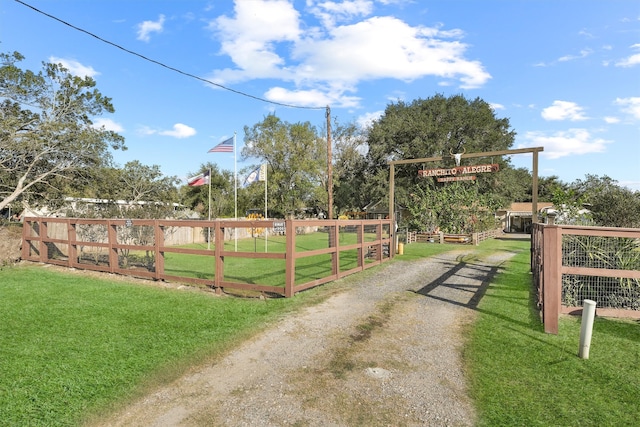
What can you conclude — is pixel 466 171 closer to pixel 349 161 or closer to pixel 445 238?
pixel 445 238

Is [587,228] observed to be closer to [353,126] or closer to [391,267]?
[391,267]

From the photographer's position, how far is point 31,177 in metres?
17.8

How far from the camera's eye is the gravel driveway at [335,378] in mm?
2924

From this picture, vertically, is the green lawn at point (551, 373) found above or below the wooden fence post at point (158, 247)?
below

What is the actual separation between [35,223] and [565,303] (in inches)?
597

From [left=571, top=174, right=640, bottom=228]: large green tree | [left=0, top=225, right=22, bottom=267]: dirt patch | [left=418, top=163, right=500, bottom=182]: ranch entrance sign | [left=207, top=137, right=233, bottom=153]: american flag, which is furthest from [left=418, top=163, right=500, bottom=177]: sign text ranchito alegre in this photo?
[left=0, top=225, right=22, bottom=267]: dirt patch

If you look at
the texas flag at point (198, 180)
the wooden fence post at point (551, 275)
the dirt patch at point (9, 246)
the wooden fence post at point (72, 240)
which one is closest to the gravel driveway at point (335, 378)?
the wooden fence post at point (551, 275)

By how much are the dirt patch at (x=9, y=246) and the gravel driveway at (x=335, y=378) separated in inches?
447

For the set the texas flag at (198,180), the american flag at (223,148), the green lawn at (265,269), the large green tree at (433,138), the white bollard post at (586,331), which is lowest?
the green lawn at (265,269)

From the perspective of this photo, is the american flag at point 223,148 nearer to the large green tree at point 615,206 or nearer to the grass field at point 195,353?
the grass field at point 195,353

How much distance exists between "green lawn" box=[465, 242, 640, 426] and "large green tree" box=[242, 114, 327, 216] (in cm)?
3198

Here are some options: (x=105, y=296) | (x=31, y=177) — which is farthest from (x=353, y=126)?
(x=105, y=296)

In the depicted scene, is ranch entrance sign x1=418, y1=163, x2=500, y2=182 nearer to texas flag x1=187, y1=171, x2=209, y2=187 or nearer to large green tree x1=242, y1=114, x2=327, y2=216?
texas flag x1=187, y1=171, x2=209, y2=187

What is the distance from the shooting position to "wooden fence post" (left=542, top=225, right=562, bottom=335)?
4.89 metres
